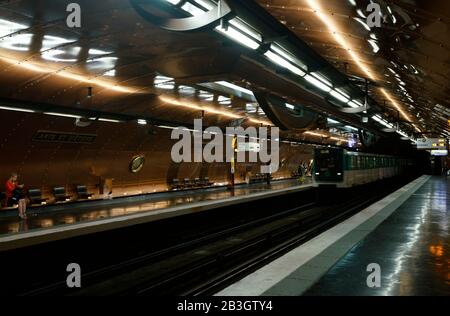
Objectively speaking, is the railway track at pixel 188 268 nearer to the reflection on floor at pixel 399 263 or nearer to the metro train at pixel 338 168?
the reflection on floor at pixel 399 263

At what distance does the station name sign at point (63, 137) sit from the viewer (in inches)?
577

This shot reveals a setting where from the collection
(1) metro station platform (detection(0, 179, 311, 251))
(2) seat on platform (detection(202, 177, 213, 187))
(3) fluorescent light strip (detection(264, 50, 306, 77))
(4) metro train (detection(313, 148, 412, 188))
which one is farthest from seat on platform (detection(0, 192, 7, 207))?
(4) metro train (detection(313, 148, 412, 188))

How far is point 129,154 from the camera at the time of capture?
19.7 m

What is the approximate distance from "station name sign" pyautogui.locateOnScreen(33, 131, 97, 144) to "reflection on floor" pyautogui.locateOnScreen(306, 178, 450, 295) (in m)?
10.6

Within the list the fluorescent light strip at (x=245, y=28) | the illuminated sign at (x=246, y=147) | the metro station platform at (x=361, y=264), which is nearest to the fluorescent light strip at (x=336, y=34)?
the fluorescent light strip at (x=245, y=28)

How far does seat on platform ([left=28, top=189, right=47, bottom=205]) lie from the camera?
15.3 meters

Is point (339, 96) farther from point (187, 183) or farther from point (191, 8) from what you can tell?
point (187, 183)

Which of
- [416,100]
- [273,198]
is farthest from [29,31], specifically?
[273,198]

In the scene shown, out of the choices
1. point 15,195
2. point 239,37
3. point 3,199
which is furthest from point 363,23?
point 3,199

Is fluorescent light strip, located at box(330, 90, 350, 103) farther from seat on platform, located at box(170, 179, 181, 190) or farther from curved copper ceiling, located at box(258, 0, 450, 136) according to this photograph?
seat on platform, located at box(170, 179, 181, 190)

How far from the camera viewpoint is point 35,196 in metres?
15.5

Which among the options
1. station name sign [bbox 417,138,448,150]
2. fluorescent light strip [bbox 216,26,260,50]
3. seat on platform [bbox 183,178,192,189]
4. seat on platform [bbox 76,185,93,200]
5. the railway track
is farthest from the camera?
station name sign [bbox 417,138,448,150]
